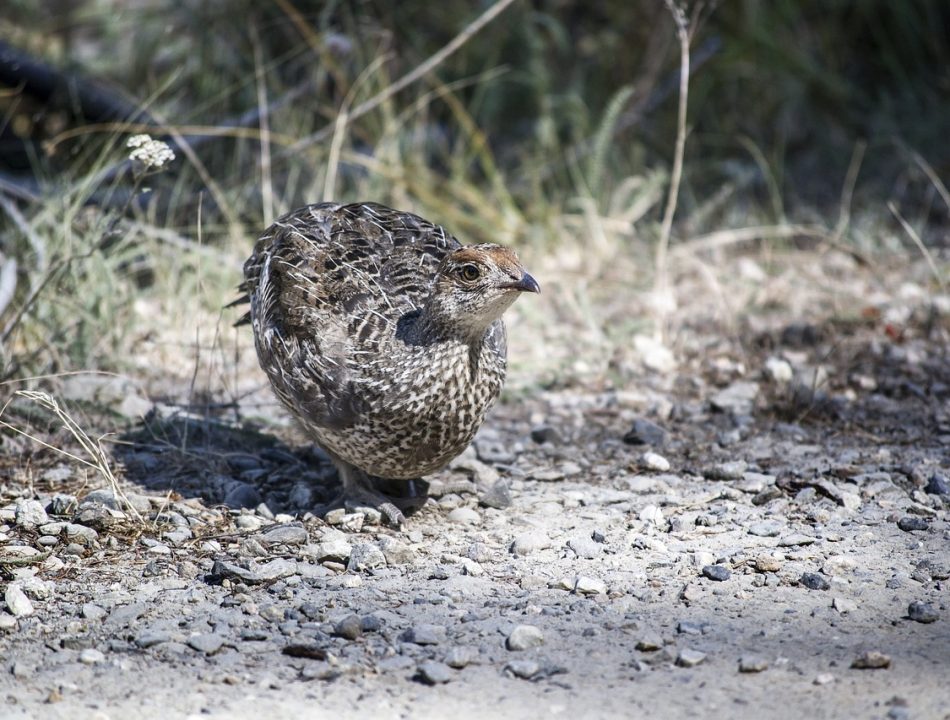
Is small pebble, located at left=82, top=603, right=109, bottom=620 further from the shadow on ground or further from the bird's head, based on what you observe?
the bird's head

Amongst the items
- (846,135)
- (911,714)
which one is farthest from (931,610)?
(846,135)

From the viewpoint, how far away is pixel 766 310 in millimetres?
6680

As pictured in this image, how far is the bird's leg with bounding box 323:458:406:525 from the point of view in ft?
14.5

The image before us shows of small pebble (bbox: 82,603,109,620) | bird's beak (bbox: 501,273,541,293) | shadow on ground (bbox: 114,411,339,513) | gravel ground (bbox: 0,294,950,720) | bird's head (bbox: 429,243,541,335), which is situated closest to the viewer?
gravel ground (bbox: 0,294,950,720)

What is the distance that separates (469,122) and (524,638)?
170 inches

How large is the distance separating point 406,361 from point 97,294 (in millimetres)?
2245

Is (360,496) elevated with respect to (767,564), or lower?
elevated

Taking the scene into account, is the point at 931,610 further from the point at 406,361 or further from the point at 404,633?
the point at 406,361

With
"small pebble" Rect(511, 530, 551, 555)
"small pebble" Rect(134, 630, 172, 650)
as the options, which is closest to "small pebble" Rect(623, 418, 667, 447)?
"small pebble" Rect(511, 530, 551, 555)

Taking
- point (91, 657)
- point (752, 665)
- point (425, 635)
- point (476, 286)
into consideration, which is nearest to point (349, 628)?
point (425, 635)

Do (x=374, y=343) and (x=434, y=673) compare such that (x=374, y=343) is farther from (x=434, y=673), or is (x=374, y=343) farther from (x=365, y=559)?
(x=434, y=673)

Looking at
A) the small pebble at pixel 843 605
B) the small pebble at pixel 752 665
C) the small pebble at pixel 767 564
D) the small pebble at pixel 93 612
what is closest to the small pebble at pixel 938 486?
Answer: the small pebble at pixel 767 564

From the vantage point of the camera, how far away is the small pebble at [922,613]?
349 centimetres

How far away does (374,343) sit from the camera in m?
4.28
